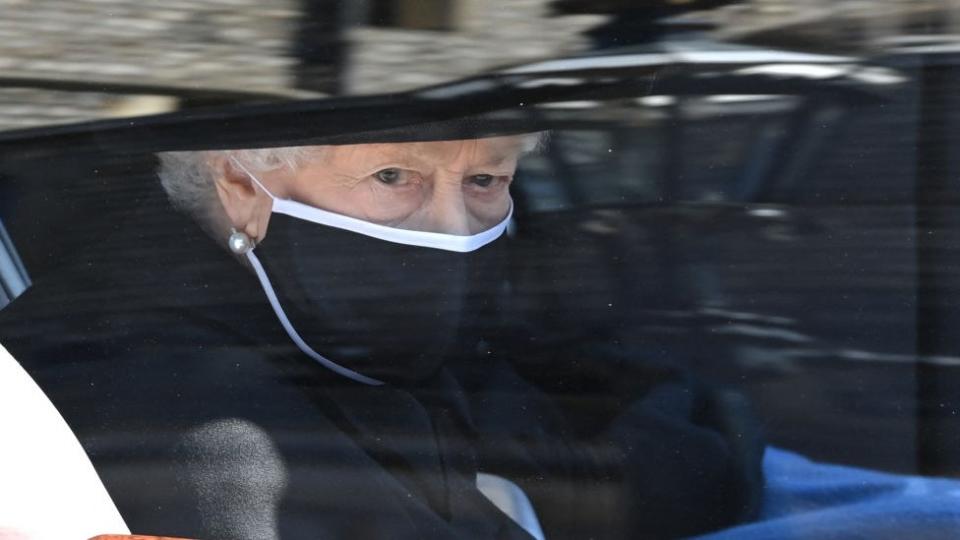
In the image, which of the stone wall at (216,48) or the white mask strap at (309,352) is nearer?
the stone wall at (216,48)

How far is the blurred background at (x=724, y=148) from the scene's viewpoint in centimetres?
140

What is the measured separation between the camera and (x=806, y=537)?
1.47 m

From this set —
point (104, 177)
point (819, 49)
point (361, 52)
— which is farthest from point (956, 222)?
point (104, 177)

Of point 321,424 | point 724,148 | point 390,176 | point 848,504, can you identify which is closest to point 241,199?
point 390,176

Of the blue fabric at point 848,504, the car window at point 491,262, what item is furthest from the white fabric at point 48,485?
the blue fabric at point 848,504

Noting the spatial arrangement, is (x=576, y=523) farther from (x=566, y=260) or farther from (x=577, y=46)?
(x=577, y=46)

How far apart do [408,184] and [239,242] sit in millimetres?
250

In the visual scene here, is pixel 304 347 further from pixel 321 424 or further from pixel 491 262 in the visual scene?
pixel 491 262

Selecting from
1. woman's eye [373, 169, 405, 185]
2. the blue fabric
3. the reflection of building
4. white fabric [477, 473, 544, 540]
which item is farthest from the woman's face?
the blue fabric

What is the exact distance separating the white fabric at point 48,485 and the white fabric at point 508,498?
0.50 metres

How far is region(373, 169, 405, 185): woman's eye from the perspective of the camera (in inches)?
62.5

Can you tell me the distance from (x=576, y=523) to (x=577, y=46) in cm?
61

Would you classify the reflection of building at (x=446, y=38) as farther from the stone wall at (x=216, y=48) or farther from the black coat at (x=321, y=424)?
the black coat at (x=321, y=424)

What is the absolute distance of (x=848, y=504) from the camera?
1439mm
